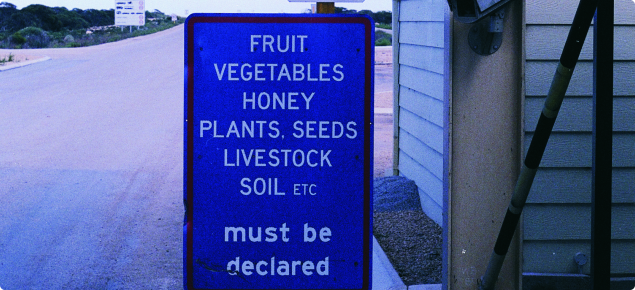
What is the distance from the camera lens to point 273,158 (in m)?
2.59

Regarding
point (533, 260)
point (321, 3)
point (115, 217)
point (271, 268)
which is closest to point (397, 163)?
point (115, 217)

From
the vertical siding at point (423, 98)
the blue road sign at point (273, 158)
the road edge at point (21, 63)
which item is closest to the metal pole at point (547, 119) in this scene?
the blue road sign at point (273, 158)

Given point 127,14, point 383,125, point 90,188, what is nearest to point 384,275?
point 90,188

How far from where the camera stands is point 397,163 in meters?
8.22

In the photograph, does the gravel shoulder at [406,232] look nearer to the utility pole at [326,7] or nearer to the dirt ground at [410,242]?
the dirt ground at [410,242]

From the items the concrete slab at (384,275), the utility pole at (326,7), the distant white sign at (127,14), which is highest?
the distant white sign at (127,14)

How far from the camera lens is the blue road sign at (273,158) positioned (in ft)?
8.43

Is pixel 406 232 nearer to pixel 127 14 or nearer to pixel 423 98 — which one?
pixel 423 98

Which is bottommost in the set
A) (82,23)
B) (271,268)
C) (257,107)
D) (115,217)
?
(115,217)

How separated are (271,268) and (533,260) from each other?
234 centimetres

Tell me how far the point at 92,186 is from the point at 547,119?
671cm

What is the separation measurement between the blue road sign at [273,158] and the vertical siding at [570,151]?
2.03 m

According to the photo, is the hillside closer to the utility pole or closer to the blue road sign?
the utility pole

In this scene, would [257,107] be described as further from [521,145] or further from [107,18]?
[107,18]
